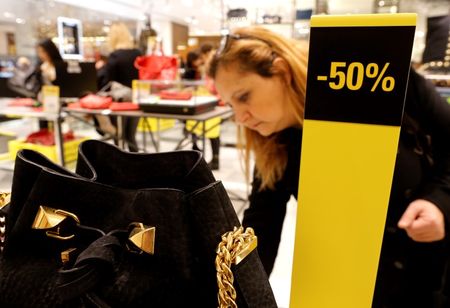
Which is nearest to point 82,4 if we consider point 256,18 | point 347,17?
point 256,18

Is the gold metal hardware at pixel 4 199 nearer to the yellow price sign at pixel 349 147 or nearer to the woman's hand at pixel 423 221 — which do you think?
the yellow price sign at pixel 349 147

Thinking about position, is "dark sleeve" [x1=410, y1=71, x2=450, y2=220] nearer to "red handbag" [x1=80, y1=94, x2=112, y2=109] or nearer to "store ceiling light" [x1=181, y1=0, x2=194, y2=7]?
"red handbag" [x1=80, y1=94, x2=112, y2=109]

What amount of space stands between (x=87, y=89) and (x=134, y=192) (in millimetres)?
2781

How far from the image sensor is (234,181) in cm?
313

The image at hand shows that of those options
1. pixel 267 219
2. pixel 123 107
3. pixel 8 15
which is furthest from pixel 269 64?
pixel 8 15

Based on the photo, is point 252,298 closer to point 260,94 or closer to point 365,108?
point 365,108

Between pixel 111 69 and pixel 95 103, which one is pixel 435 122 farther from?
pixel 111 69

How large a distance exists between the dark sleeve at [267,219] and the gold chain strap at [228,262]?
40 cm

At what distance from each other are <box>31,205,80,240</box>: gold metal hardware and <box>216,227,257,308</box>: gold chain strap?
0.14m

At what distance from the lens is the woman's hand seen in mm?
627

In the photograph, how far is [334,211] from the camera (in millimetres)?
299

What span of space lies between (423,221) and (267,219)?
27 cm

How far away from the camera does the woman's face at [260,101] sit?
74 cm

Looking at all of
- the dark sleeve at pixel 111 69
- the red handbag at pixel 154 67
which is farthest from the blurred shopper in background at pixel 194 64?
the red handbag at pixel 154 67
